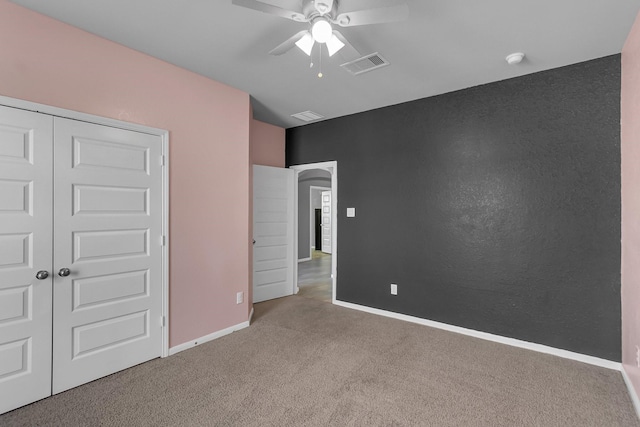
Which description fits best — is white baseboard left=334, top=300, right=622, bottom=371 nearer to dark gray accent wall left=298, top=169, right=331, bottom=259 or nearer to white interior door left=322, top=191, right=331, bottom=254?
dark gray accent wall left=298, top=169, right=331, bottom=259

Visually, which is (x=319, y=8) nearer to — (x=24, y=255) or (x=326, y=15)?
(x=326, y=15)

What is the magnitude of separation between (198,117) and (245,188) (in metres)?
0.90

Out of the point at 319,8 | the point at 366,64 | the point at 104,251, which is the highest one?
the point at 366,64

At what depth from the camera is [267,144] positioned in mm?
4617

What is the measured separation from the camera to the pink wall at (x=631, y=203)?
206 cm

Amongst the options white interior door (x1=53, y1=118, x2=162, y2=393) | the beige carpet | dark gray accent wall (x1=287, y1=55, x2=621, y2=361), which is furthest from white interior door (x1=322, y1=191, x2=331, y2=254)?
white interior door (x1=53, y1=118, x2=162, y2=393)

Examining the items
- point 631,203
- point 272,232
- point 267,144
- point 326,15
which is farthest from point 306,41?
point 272,232

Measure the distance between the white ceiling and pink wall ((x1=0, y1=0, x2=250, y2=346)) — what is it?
16 cm

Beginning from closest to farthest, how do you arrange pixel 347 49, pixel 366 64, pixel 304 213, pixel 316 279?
pixel 347 49
pixel 366 64
pixel 316 279
pixel 304 213

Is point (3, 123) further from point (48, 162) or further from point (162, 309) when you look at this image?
point (162, 309)

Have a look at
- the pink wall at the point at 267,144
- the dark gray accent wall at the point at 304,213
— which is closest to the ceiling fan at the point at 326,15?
the pink wall at the point at 267,144

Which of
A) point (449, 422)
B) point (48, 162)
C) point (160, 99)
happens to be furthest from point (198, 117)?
point (449, 422)

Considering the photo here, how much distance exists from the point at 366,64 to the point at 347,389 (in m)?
2.75

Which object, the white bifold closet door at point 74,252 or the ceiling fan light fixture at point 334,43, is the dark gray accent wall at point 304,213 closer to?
the white bifold closet door at point 74,252
